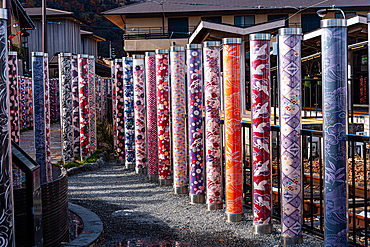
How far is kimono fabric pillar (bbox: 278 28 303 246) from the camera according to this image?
13.2ft

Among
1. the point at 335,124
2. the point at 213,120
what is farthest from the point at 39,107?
the point at 335,124

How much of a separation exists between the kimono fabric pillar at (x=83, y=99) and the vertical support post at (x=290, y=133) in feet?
20.8

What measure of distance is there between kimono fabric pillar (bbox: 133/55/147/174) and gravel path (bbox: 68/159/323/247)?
2.69ft

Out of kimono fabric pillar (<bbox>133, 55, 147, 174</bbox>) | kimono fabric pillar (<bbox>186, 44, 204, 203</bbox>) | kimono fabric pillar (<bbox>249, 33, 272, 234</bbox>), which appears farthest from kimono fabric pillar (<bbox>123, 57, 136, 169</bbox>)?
kimono fabric pillar (<bbox>249, 33, 272, 234</bbox>)

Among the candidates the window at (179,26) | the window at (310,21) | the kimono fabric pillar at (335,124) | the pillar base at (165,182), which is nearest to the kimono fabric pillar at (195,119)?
the pillar base at (165,182)

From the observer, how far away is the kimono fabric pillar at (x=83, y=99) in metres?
9.50

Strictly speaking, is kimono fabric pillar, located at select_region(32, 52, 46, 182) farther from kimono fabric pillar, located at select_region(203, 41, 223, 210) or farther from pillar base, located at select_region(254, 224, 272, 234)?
pillar base, located at select_region(254, 224, 272, 234)

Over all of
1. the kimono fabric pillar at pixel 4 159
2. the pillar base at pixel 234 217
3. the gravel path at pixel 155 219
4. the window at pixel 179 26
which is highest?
the window at pixel 179 26

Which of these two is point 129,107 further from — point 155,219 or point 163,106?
point 155,219

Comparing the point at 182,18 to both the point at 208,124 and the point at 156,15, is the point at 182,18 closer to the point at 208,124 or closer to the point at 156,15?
the point at 156,15

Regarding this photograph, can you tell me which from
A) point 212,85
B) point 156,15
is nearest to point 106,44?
point 156,15

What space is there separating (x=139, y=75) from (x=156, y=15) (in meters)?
23.0

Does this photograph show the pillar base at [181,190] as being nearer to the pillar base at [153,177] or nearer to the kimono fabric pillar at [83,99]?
the pillar base at [153,177]

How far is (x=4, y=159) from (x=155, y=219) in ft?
9.55
